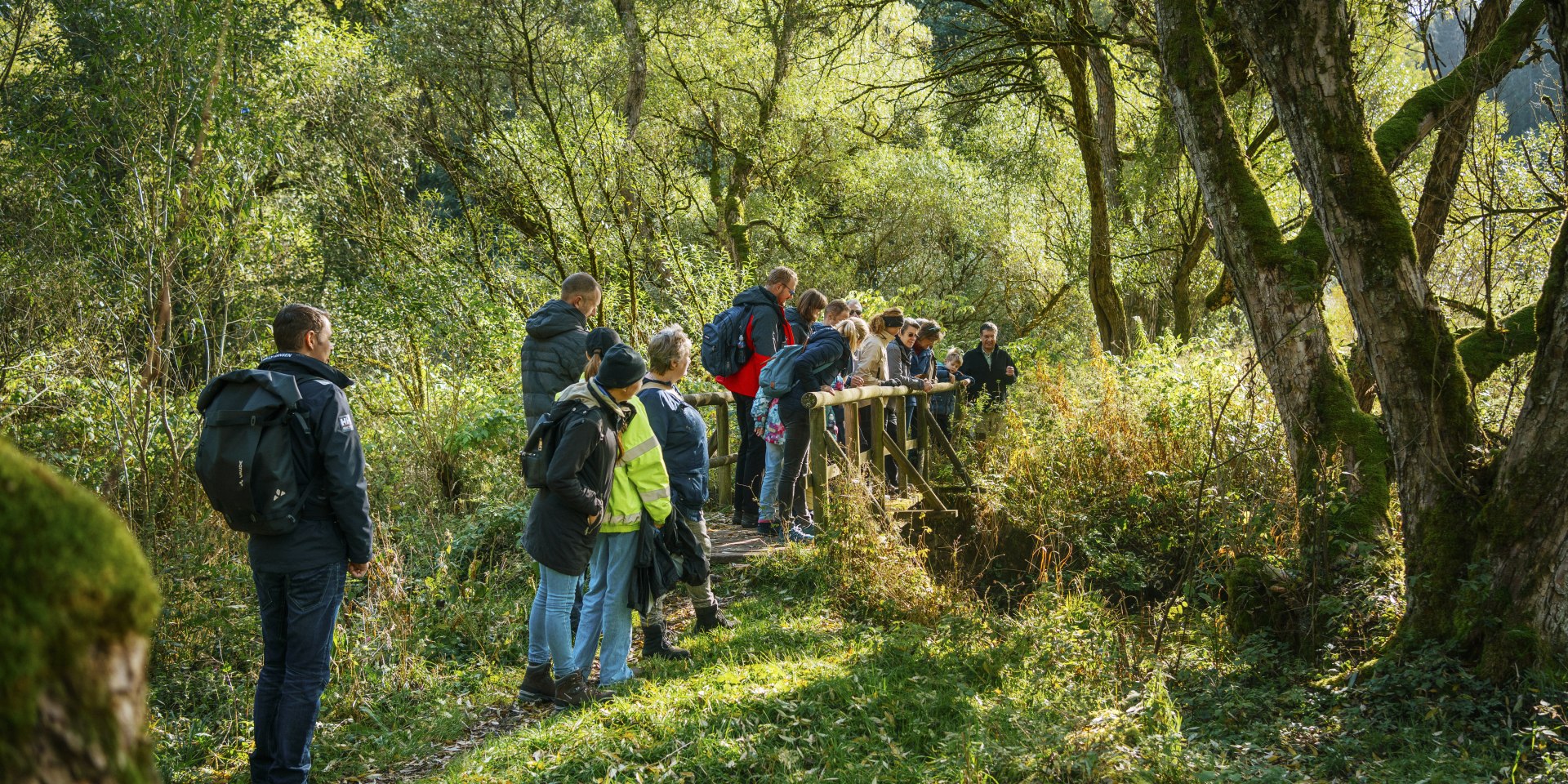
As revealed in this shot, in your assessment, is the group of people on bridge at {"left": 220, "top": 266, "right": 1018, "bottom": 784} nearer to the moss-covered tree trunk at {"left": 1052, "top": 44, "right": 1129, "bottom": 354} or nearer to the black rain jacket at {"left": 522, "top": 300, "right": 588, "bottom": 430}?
the black rain jacket at {"left": 522, "top": 300, "right": 588, "bottom": 430}

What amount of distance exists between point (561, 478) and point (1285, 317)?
172 inches

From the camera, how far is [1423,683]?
462 cm

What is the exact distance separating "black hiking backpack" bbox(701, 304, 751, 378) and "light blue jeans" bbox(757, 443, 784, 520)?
75 cm

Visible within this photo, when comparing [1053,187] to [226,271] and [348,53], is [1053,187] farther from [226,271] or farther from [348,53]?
[226,271]

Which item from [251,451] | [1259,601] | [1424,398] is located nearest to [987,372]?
[1259,601]

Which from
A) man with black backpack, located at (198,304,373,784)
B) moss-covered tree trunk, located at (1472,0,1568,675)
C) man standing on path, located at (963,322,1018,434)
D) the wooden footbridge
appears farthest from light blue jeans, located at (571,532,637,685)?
man standing on path, located at (963,322,1018,434)

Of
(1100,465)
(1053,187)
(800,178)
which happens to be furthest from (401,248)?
(1053,187)

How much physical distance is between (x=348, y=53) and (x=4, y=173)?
5899 mm

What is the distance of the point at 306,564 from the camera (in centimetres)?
398

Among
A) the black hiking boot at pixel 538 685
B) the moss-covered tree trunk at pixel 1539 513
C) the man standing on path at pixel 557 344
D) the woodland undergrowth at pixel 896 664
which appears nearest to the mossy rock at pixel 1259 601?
the woodland undergrowth at pixel 896 664

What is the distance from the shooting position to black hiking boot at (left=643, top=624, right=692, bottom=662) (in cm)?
569

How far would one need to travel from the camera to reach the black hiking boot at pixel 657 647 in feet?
18.7

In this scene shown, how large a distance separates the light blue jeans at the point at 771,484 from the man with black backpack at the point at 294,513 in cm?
420

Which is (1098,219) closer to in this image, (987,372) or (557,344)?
(987,372)
